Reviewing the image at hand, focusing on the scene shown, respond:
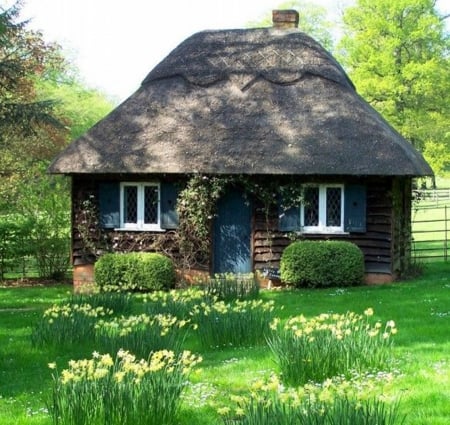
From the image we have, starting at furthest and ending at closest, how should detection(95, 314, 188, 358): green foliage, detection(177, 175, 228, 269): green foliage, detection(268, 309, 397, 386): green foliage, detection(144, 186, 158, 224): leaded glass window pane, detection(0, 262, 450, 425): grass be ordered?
detection(144, 186, 158, 224): leaded glass window pane
detection(177, 175, 228, 269): green foliage
detection(95, 314, 188, 358): green foliage
detection(268, 309, 397, 386): green foliage
detection(0, 262, 450, 425): grass

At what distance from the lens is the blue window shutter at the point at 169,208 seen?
57.7 ft

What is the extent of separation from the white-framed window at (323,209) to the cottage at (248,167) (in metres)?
0.02

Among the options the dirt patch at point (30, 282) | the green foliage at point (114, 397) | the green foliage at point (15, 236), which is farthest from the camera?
the green foliage at point (15, 236)

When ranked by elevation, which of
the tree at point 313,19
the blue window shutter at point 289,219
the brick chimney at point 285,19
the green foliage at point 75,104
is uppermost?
the tree at point 313,19

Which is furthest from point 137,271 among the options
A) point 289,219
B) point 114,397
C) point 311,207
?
point 114,397

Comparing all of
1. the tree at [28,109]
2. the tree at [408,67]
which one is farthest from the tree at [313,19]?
the tree at [28,109]

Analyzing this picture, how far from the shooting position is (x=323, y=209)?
17.3 metres

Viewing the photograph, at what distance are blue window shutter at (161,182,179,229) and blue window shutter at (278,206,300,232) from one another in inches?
96.2

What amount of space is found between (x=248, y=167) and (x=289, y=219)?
1.62m

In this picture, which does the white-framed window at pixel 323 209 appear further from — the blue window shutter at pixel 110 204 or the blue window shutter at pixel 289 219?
the blue window shutter at pixel 110 204

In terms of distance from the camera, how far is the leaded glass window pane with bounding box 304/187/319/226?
57.1ft

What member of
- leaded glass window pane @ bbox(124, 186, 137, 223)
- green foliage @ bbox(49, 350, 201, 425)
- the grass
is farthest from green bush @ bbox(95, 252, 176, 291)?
green foliage @ bbox(49, 350, 201, 425)

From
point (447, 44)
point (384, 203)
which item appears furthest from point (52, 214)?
point (447, 44)

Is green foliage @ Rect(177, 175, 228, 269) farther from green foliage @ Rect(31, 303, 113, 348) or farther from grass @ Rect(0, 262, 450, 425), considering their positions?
green foliage @ Rect(31, 303, 113, 348)
